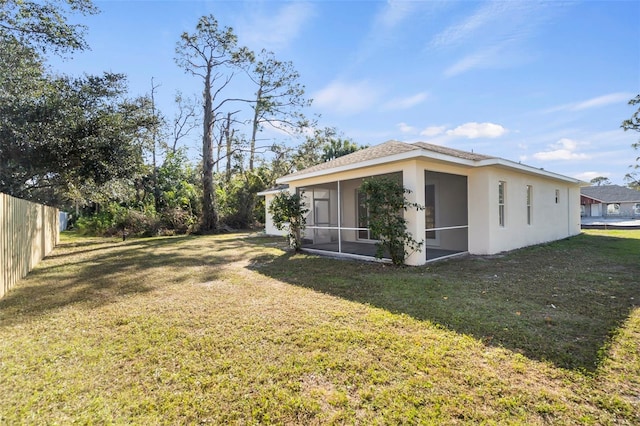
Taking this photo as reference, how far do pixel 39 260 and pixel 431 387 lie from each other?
11822 mm

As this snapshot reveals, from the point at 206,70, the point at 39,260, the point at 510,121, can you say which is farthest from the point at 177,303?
the point at 206,70

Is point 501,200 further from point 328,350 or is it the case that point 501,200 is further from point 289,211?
point 328,350

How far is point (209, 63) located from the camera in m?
19.2

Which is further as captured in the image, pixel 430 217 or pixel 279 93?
pixel 279 93

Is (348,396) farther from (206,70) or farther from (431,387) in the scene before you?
(206,70)

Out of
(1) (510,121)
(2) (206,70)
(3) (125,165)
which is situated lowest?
(3) (125,165)

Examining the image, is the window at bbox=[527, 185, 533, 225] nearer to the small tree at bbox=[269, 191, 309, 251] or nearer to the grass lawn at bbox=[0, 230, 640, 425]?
the grass lawn at bbox=[0, 230, 640, 425]

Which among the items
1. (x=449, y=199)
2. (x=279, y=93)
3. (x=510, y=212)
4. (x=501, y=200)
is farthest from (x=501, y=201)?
(x=279, y=93)

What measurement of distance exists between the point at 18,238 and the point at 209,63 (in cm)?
1600

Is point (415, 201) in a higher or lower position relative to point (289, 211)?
higher

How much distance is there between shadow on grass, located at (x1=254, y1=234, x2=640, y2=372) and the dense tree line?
8.01m

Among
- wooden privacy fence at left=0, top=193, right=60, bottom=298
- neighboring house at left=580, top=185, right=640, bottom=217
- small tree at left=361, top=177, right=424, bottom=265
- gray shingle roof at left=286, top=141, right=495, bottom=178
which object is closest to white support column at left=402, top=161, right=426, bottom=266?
small tree at left=361, top=177, right=424, bottom=265

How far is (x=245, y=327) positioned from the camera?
4.10 meters

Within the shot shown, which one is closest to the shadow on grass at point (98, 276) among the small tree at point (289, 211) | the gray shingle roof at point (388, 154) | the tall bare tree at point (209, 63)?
the small tree at point (289, 211)
